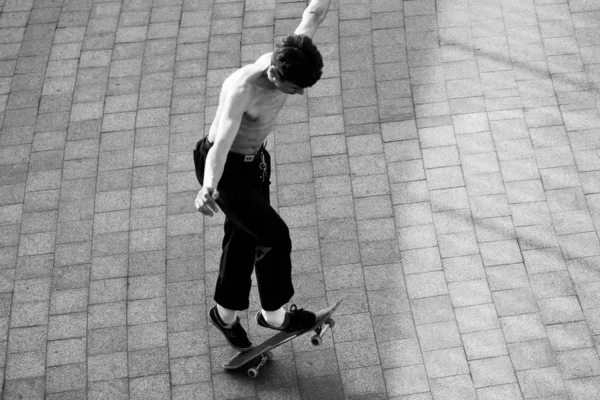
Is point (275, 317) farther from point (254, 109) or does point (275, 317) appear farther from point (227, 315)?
point (254, 109)

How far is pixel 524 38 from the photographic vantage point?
30.5 feet

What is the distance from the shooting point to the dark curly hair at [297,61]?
5738 mm

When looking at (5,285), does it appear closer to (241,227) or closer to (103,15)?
(241,227)

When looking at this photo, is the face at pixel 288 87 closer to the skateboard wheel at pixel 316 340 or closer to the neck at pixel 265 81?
the neck at pixel 265 81

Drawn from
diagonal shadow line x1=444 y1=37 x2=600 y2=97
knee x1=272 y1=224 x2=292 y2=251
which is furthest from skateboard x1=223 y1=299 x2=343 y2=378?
diagonal shadow line x1=444 y1=37 x2=600 y2=97

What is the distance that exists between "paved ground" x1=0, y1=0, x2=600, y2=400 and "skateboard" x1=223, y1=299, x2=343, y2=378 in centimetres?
13

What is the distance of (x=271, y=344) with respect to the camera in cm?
694

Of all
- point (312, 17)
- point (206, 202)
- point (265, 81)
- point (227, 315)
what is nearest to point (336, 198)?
point (227, 315)

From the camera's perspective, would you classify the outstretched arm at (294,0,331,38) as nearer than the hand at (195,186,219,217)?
No

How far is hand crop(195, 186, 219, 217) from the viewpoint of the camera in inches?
225

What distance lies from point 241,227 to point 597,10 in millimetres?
5129

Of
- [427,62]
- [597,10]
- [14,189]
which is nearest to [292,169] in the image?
[427,62]

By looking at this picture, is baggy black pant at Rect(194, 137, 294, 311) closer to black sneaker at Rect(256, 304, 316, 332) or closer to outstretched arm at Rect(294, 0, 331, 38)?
black sneaker at Rect(256, 304, 316, 332)

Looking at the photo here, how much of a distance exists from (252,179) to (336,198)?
1.79 metres
